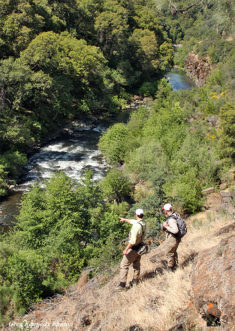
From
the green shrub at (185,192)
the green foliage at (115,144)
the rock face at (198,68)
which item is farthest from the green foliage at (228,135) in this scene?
the rock face at (198,68)

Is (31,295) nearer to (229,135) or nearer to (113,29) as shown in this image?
(229,135)

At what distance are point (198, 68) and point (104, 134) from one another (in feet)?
140

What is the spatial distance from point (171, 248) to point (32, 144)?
25894 mm

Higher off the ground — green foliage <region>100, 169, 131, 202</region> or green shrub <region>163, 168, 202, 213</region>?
green shrub <region>163, 168, 202, 213</region>

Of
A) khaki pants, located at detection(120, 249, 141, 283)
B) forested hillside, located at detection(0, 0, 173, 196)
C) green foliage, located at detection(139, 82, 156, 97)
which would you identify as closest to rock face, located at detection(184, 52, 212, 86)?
forested hillside, located at detection(0, 0, 173, 196)

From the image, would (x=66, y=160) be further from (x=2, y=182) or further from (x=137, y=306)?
(x=137, y=306)

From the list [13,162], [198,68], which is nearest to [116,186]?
[13,162]

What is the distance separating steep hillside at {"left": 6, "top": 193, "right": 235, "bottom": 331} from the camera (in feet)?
18.3

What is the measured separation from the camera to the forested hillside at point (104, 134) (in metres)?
11.6

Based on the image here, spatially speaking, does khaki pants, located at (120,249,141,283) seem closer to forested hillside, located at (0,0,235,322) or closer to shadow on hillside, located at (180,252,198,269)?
shadow on hillside, located at (180,252,198,269)

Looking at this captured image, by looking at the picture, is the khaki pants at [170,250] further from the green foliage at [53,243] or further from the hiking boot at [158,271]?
the green foliage at [53,243]

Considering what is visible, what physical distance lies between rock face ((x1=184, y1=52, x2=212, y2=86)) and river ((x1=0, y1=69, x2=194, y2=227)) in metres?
32.3

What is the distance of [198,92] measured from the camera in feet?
116

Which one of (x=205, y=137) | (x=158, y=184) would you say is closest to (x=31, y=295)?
(x=158, y=184)
